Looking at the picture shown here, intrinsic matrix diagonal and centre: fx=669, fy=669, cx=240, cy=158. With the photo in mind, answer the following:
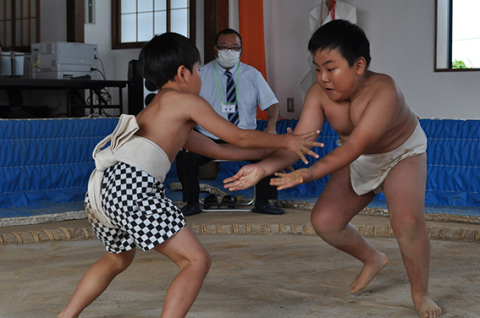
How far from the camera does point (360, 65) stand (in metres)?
1.92

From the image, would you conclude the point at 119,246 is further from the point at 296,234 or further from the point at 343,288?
the point at 296,234

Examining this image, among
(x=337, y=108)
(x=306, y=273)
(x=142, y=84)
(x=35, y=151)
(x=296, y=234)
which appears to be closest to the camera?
(x=337, y=108)

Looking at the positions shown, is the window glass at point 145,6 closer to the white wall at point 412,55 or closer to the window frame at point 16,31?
the window frame at point 16,31

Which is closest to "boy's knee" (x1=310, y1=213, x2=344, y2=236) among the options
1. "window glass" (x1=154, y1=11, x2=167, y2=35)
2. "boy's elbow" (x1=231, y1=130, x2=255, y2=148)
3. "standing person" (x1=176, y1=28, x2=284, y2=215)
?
"boy's elbow" (x1=231, y1=130, x2=255, y2=148)

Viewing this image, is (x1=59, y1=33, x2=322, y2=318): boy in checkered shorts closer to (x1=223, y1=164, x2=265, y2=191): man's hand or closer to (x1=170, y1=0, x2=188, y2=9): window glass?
(x1=223, y1=164, x2=265, y2=191): man's hand

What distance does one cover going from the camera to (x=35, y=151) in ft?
12.8

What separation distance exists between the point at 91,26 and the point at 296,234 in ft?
15.7

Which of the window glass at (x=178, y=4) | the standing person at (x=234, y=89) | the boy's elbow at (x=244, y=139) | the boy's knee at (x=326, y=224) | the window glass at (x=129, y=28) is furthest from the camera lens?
the window glass at (x=129, y=28)

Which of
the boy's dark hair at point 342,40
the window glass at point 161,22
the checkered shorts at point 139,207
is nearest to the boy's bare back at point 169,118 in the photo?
the checkered shorts at point 139,207

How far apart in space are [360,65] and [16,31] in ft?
23.1

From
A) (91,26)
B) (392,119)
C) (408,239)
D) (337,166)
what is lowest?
(408,239)

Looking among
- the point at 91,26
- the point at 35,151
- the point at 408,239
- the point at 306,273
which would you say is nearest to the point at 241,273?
the point at 306,273

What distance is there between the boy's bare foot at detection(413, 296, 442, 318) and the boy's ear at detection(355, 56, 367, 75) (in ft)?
2.25

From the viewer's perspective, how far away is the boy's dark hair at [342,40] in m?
1.86
